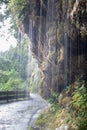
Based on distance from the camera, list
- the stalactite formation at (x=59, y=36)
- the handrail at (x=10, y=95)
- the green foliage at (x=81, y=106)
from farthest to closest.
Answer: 1. the handrail at (x=10, y=95)
2. the stalactite formation at (x=59, y=36)
3. the green foliage at (x=81, y=106)

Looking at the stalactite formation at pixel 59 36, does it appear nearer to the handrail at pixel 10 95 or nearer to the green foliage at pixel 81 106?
the green foliage at pixel 81 106

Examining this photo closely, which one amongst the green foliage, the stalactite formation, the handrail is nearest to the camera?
the green foliage

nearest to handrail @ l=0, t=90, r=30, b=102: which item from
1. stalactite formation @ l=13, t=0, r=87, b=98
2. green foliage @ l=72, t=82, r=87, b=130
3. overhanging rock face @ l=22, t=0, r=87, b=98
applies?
stalactite formation @ l=13, t=0, r=87, b=98

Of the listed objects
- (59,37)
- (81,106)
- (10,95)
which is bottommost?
(10,95)

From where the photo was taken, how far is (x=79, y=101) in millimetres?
9617

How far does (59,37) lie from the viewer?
12.7 metres

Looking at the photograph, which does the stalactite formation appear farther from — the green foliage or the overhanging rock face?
the green foliage

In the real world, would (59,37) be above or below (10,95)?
above

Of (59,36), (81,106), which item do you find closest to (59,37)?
(59,36)

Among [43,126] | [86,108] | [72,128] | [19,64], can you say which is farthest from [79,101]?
[19,64]

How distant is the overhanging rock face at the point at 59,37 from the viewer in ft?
33.3

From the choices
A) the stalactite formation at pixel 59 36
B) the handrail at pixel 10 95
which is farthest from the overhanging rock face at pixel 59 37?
the handrail at pixel 10 95

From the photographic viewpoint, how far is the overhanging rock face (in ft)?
33.3

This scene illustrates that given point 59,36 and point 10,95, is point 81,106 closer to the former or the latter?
point 59,36
